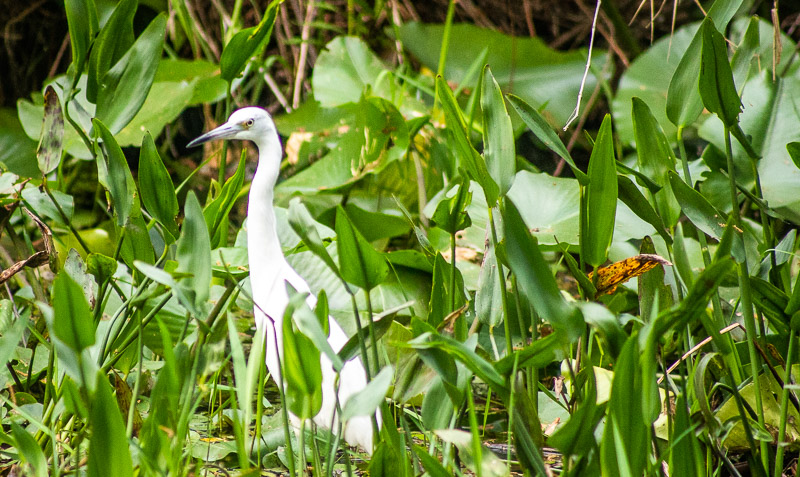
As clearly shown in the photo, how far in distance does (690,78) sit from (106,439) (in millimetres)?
686

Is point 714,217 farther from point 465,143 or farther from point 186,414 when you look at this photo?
point 186,414

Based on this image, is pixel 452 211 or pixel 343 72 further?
pixel 343 72

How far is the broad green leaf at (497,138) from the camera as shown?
694 millimetres

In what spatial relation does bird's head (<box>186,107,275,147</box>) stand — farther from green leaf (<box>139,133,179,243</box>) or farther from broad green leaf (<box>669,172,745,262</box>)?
broad green leaf (<box>669,172,745,262</box>)

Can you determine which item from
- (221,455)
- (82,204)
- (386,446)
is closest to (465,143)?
(386,446)

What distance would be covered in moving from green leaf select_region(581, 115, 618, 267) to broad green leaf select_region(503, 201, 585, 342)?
0.41 ft

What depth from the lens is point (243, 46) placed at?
1.00 metres

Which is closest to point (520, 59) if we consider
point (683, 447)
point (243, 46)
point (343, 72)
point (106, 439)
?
point (343, 72)

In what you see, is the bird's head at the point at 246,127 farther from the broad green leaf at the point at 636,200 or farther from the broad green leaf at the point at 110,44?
the broad green leaf at the point at 636,200

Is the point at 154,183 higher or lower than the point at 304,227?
higher

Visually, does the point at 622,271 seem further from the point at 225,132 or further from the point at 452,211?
the point at 225,132

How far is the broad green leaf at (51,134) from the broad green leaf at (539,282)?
608mm

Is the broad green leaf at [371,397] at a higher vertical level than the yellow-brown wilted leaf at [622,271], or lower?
lower

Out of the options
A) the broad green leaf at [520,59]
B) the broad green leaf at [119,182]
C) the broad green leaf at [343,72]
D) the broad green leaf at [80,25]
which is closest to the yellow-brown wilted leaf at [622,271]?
the broad green leaf at [119,182]
